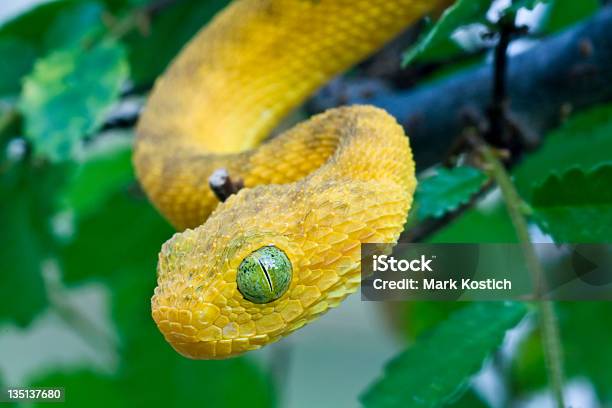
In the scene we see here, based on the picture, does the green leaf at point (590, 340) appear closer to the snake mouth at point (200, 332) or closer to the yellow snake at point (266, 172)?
the yellow snake at point (266, 172)

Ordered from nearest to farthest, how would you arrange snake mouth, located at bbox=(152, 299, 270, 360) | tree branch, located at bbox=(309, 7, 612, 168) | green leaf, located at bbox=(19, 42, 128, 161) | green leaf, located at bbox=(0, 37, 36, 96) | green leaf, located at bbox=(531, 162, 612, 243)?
snake mouth, located at bbox=(152, 299, 270, 360), green leaf, located at bbox=(531, 162, 612, 243), green leaf, located at bbox=(19, 42, 128, 161), tree branch, located at bbox=(309, 7, 612, 168), green leaf, located at bbox=(0, 37, 36, 96)

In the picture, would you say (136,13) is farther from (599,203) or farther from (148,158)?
(599,203)

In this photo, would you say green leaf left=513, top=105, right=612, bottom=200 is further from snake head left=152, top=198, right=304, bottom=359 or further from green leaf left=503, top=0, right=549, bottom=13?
snake head left=152, top=198, right=304, bottom=359

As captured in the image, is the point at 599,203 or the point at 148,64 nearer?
the point at 599,203

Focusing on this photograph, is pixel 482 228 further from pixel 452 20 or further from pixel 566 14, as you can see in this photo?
pixel 452 20

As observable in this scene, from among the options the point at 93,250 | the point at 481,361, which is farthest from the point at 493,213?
the point at 481,361

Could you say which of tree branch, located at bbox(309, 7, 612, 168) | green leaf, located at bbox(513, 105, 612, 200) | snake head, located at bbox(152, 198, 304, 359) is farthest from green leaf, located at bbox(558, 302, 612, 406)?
snake head, located at bbox(152, 198, 304, 359)

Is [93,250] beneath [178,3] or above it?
beneath
